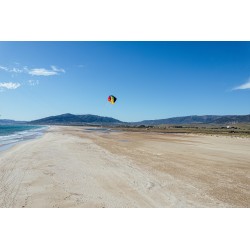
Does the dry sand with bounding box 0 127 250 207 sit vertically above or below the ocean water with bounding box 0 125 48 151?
below

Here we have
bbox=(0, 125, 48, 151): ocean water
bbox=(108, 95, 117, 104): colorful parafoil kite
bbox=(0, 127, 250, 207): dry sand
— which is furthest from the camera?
bbox=(108, 95, 117, 104): colorful parafoil kite

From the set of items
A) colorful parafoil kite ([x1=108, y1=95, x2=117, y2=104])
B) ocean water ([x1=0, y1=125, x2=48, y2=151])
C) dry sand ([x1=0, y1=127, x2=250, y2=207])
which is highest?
colorful parafoil kite ([x1=108, y1=95, x2=117, y2=104])

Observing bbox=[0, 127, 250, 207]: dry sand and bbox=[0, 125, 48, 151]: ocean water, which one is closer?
bbox=[0, 127, 250, 207]: dry sand

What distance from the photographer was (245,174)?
10219 millimetres

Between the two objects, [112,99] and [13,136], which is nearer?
[13,136]

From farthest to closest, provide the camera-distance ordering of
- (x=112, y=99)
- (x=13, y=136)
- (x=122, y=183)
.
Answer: (x=112, y=99) → (x=13, y=136) → (x=122, y=183)

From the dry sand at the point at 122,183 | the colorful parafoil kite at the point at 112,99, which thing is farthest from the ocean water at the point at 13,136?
the colorful parafoil kite at the point at 112,99

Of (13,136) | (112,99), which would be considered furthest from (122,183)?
(112,99)

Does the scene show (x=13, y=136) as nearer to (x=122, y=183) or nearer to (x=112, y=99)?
(x=112, y=99)

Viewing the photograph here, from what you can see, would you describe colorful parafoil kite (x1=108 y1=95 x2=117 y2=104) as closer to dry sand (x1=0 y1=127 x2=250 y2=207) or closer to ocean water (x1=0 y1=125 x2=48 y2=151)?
ocean water (x1=0 y1=125 x2=48 y2=151)

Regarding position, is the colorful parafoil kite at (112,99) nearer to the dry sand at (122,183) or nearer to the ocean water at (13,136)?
the ocean water at (13,136)

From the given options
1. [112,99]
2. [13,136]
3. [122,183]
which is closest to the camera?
[122,183]

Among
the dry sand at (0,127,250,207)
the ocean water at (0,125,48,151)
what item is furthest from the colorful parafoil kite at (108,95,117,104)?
the dry sand at (0,127,250,207)
